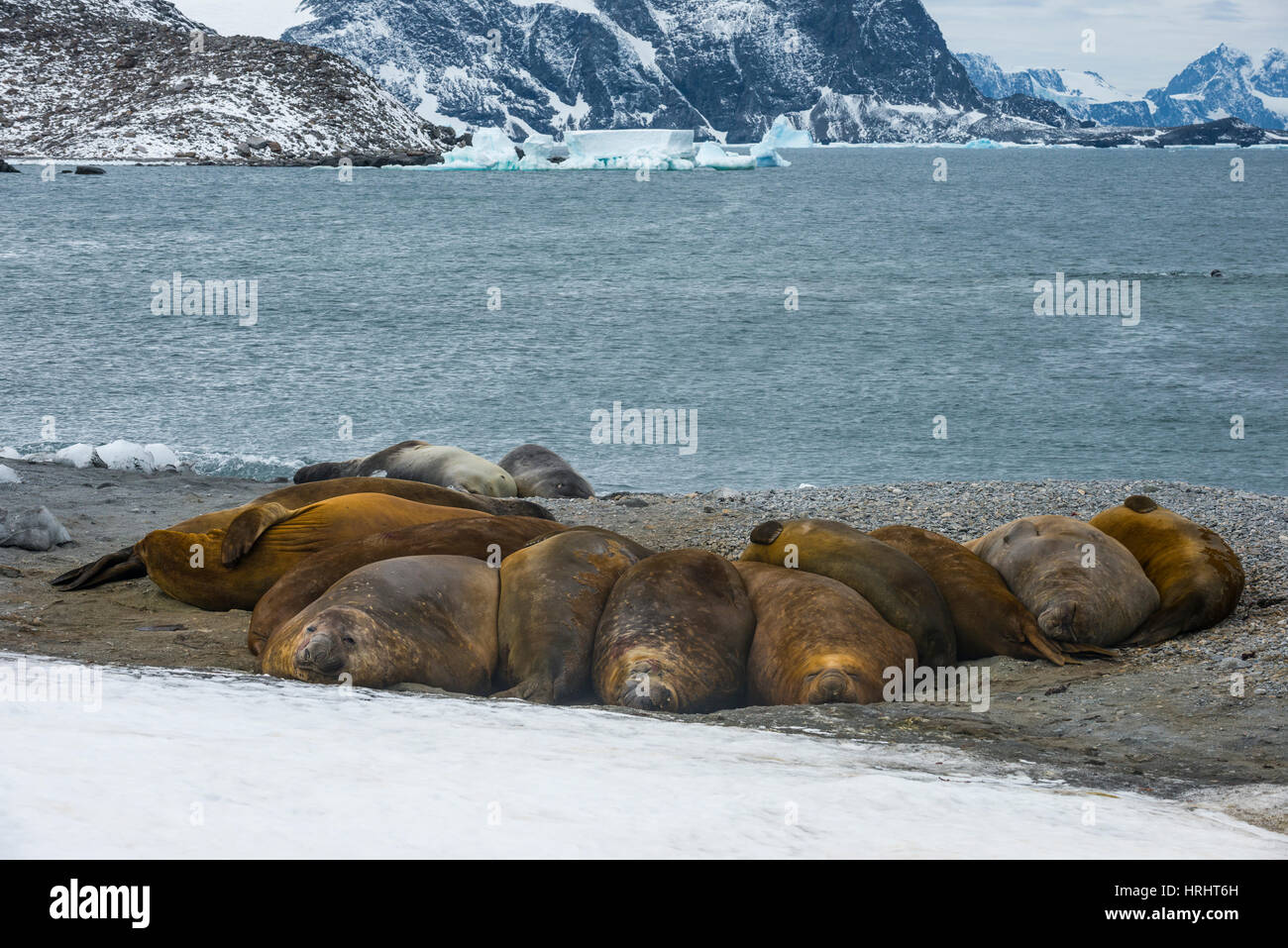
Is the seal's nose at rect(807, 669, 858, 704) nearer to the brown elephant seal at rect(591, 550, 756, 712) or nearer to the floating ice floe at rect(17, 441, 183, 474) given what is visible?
the brown elephant seal at rect(591, 550, 756, 712)

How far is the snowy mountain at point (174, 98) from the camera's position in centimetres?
10681

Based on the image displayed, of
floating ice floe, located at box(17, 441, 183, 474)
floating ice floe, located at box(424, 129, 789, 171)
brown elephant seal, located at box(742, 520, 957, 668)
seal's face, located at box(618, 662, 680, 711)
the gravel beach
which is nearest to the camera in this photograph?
the gravel beach

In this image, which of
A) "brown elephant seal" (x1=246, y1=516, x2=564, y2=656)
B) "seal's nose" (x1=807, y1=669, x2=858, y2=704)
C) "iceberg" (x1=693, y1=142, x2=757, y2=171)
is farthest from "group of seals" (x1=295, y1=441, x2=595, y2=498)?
"iceberg" (x1=693, y1=142, x2=757, y2=171)

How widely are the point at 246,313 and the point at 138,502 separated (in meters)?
23.8

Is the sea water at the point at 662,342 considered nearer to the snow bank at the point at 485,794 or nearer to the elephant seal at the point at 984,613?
the elephant seal at the point at 984,613

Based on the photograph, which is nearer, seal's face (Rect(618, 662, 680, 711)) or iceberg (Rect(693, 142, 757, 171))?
seal's face (Rect(618, 662, 680, 711))

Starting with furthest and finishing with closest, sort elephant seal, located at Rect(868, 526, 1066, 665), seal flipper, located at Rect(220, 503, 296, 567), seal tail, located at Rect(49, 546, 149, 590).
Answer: seal tail, located at Rect(49, 546, 149, 590) → seal flipper, located at Rect(220, 503, 296, 567) → elephant seal, located at Rect(868, 526, 1066, 665)

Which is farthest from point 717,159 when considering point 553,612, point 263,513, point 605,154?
point 553,612

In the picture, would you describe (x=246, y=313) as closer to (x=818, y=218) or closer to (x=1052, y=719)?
(x=1052, y=719)

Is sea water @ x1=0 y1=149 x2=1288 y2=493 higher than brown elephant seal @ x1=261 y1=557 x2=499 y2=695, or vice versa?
sea water @ x1=0 y1=149 x2=1288 y2=493

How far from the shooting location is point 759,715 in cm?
576

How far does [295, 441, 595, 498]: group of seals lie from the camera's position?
12.7 m

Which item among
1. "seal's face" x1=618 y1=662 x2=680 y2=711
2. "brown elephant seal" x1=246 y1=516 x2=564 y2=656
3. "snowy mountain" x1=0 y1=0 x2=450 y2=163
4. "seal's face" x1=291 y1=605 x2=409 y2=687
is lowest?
"seal's face" x1=618 y1=662 x2=680 y2=711

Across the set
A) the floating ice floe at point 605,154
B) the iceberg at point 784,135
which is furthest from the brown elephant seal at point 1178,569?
the iceberg at point 784,135
